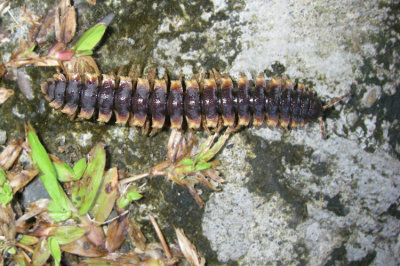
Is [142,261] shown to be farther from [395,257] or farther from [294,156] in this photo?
[395,257]

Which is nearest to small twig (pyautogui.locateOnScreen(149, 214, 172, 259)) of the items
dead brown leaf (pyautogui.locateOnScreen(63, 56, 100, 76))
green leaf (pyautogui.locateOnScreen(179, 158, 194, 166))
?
green leaf (pyautogui.locateOnScreen(179, 158, 194, 166))

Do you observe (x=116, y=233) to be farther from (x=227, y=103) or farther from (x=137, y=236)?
(x=227, y=103)

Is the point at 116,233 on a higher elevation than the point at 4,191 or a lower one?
lower

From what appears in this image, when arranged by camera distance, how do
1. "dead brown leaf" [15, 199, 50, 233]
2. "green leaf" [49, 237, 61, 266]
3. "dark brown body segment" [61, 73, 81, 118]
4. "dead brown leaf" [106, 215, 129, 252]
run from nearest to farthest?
"dark brown body segment" [61, 73, 81, 118] < "green leaf" [49, 237, 61, 266] < "dead brown leaf" [15, 199, 50, 233] < "dead brown leaf" [106, 215, 129, 252]

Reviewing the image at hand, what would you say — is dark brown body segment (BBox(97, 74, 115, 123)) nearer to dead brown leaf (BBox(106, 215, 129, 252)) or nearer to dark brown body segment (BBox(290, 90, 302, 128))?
dead brown leaf (BBox(106, 215, 129, 252))

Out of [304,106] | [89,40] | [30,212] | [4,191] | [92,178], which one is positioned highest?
[89,40]

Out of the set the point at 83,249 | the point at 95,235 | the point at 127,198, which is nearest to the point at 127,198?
the point at 127,198

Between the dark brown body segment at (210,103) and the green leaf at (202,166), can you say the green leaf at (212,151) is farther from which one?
the dark brown body segment at (210,103)
